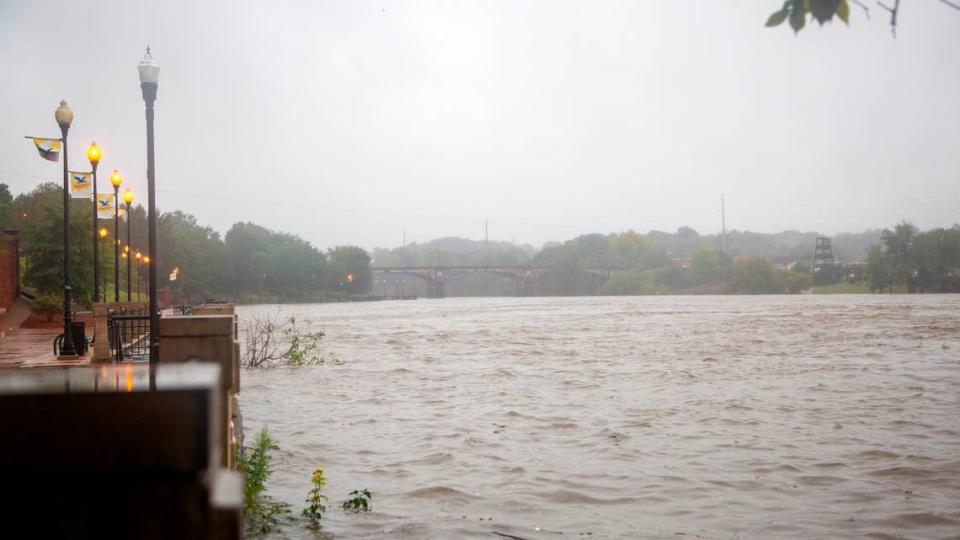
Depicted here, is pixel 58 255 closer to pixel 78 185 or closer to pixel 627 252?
pixel 78 185

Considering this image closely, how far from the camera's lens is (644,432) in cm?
1428

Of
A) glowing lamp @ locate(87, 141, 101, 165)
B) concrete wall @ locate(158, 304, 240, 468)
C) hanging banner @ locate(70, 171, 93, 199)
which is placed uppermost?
glowing lamp @ locate(87, 141, 101, 165)

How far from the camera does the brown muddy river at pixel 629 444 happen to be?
9043 mm

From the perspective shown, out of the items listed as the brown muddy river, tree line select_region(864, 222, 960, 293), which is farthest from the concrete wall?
tree line select_region(864, 222, 960, 293)

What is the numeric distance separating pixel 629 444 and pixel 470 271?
136 m

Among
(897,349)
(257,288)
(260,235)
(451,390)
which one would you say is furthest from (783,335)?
(260,235)

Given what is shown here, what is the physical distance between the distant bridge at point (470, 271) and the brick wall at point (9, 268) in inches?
3991

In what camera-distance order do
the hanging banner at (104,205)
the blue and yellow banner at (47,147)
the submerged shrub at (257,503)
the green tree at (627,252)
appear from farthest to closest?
the green tree at (627,252), the hanging banner at (104,205), the blue and yellow banner at (47,147), the submerged shrub at (257,503)

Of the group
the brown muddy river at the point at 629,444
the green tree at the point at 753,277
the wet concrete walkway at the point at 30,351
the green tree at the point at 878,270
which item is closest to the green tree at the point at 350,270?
the green tree at the point at 753,277

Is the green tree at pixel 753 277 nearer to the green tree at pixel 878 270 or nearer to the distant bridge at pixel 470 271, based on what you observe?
the green tree at pixel 878 270

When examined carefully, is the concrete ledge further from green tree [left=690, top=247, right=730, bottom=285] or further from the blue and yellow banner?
green tree [left=690, top=247, right=730, bottom=285]

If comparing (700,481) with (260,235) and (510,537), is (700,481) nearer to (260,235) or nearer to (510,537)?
(510,537)

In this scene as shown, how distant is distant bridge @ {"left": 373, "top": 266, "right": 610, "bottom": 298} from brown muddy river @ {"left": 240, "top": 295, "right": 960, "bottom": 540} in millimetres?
116000

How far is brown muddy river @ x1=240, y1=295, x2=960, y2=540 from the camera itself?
9.04m
